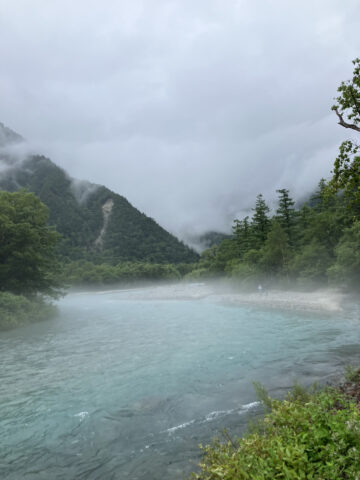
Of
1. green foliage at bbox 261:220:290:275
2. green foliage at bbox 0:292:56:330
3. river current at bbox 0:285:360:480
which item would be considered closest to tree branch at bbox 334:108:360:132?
river current at bbox 0:285:360:480

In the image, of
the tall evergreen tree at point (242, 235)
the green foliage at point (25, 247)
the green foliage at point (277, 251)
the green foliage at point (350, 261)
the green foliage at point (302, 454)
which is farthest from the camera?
the tall evergreen tree at point (242, 235)

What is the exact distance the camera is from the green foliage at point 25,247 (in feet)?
112

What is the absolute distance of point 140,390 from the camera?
11789 millimetres

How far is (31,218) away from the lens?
125 ft

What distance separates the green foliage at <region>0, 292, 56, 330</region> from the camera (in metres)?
27.7

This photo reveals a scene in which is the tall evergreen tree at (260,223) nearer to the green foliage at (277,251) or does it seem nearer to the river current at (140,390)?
the green foliage at (277,251)

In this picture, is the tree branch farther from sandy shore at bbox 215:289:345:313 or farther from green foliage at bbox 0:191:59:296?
green foliage at bbox 0:191:59:296

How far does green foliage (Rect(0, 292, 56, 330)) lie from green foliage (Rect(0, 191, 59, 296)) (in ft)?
10.2

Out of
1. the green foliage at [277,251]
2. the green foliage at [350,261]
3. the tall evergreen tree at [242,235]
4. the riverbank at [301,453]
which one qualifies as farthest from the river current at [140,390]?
the tall evergreen tree at [242,235]

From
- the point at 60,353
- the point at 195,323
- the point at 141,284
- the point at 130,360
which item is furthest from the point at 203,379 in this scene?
the point at 141,284

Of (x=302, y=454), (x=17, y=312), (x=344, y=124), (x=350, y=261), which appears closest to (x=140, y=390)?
(x=302, y=454)

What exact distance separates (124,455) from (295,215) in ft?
208

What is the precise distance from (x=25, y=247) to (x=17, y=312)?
313 inches

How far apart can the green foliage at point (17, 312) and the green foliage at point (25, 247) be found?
310 cm
